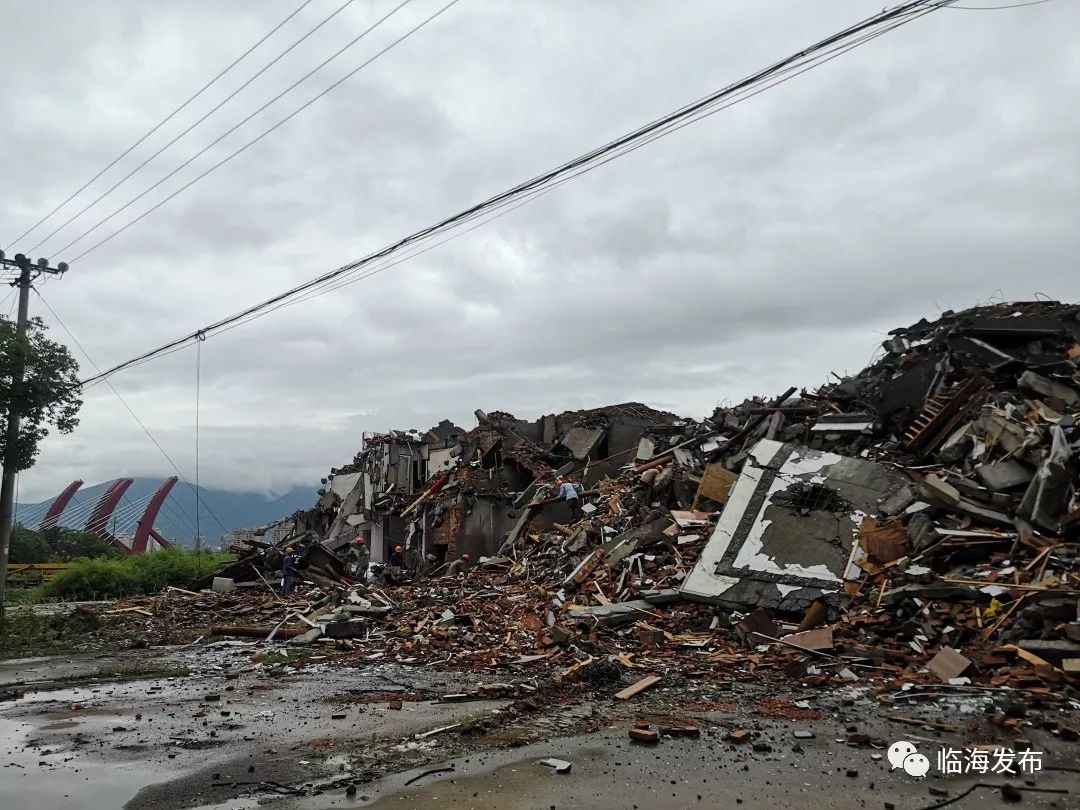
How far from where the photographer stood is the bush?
75.4 ft

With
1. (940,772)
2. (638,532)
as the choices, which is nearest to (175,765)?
(940,772)

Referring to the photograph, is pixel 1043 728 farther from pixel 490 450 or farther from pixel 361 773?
pixel 490 450

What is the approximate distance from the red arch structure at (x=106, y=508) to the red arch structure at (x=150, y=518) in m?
1.89

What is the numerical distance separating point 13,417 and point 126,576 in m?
10.9

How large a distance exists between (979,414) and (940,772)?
814 cm

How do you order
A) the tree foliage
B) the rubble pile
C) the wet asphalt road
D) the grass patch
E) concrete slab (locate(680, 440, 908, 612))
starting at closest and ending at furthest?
the wet asphalt road → the rubble pile → concrete slab (locate(680, 440, 908, 612)) → the grass patch → the tree foliage

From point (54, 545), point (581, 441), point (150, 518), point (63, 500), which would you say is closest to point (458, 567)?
point (581, 441)

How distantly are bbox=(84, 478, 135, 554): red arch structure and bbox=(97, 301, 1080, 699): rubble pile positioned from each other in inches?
1130

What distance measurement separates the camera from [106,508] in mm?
47406

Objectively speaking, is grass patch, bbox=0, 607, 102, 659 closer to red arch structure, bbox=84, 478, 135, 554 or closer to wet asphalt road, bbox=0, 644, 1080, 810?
wet asphalt road, bbox=0, 644, 1080, 810

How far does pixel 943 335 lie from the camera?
14070 millimetres

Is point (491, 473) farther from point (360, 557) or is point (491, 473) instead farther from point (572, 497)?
point (360, 557)

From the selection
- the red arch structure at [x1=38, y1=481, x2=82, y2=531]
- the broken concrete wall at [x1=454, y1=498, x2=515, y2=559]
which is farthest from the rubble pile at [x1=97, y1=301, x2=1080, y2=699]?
the red arch structure at [x1=38, y1=481, x2=82, y2=531]

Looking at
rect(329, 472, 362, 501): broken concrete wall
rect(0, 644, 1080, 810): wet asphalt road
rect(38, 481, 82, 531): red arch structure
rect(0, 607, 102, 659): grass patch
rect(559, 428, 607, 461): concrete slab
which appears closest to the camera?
rect(0, 644, 1080, 810): wet asphalt road
